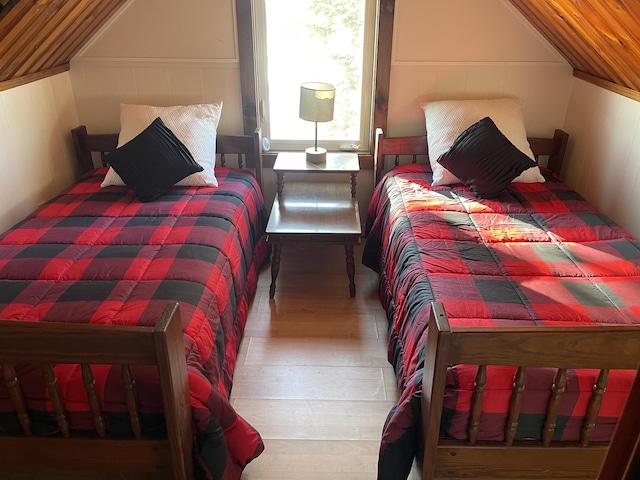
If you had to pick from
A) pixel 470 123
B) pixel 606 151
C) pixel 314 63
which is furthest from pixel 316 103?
pixel 606 151

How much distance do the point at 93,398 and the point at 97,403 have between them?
0.03 metres

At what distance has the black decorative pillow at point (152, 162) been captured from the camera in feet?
8.89

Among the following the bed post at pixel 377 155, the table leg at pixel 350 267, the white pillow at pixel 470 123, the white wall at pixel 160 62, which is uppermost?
the white wall at pixel 160 62

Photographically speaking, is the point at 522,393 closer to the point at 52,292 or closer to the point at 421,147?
the point at 52,292

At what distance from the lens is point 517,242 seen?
2225 mm

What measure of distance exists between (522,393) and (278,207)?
190 centimetres

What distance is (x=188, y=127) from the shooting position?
2963mm

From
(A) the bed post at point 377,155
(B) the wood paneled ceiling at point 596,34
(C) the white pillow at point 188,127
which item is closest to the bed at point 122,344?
(C) the white pillow at point 188,127

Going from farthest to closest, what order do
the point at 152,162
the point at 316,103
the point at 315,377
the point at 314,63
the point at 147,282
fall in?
the point at 314,63, the point at 316,103, the point at 152,162, the point at 315,377, the point at 147,282

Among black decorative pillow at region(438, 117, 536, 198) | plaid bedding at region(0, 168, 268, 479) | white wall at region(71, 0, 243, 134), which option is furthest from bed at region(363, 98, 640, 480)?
white wall at region(71, 0, 243, 134)

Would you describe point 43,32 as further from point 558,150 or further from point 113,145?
point 558,150

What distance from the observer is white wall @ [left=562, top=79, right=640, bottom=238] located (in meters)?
2.58

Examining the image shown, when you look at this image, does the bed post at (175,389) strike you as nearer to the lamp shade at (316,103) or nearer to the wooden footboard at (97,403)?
A: the wooden footboard at (97,403)

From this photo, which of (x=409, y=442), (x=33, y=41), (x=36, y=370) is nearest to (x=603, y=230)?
(x=409, y=442)
